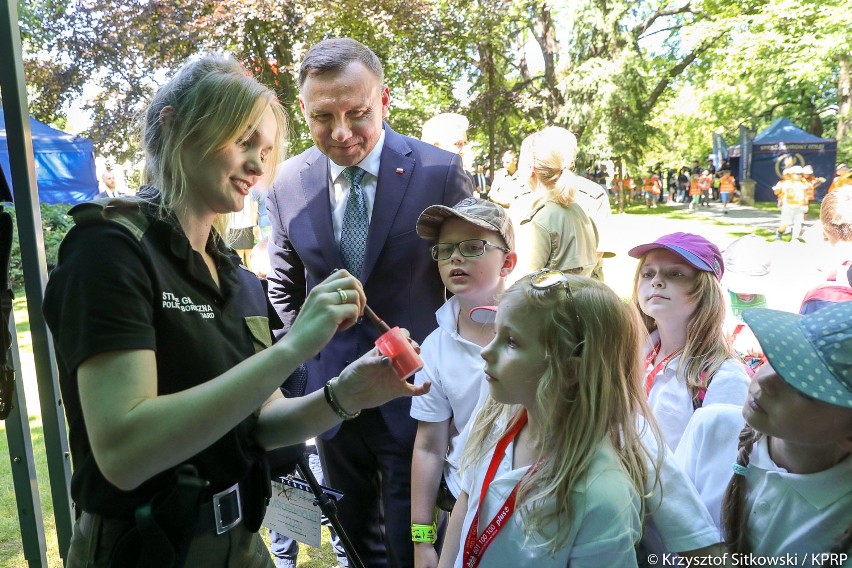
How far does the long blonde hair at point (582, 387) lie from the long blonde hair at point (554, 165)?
252 centimetres

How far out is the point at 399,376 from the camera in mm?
1458

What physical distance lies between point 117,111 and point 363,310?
999 centimetres

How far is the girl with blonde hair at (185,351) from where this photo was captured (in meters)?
1.08

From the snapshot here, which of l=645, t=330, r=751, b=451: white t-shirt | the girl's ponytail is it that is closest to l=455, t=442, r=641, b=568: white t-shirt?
the girl's ponytail

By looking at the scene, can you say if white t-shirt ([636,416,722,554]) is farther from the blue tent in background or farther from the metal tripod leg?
the blue tent in background

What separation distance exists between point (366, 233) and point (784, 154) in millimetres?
26795

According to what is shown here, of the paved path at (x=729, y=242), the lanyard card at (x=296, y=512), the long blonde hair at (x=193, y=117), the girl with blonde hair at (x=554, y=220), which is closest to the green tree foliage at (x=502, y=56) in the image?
the long blonde hair at (x=193, y=117)

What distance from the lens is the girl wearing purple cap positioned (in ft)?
6.68

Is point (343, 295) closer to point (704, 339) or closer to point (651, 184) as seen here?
point (704, 339)

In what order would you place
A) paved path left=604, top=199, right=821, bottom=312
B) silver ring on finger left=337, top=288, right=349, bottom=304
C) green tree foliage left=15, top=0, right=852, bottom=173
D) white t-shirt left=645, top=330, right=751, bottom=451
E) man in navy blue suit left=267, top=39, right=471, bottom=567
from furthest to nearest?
green tree foliage left=15, top=0, right=852, bottom=173 < paved path left=604, top=199, right=821, bottom=312 < man in navy blue suit left=267, top=39, right=471, bottom=567 < white t-shirt left=645, top=330, right=751, bottom=451 < silver ring on finger left=337, top=288, right=349, bottom=304

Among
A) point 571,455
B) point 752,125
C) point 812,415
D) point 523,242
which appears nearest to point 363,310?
point 571,455

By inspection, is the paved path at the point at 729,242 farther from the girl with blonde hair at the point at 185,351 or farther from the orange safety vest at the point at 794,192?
the girl with blonde hair at the point at 185,351

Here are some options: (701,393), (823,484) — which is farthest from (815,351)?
(701,393)

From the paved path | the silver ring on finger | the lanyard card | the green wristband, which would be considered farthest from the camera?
Result: the paved path
